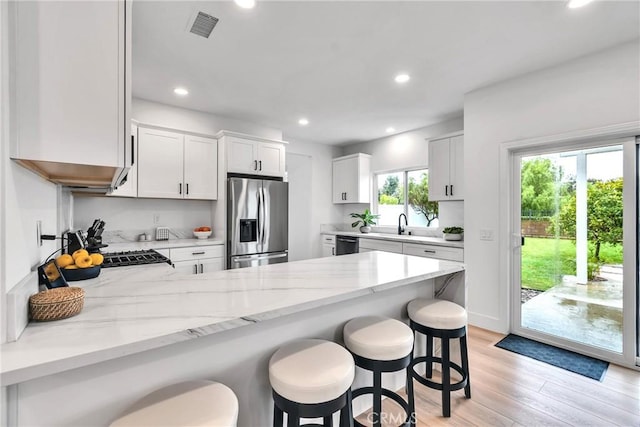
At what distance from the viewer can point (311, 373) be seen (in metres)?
1.10

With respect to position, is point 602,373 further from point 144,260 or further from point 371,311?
point 144,260

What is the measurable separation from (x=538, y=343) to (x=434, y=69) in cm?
284

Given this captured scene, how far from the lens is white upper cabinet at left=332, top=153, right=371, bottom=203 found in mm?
5348

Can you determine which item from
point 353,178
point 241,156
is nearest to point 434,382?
point 241,156

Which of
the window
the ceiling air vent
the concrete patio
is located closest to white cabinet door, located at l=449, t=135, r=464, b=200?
the window

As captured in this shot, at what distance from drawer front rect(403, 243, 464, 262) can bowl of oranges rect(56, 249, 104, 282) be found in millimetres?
3418

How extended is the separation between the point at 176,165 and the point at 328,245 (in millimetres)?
2936

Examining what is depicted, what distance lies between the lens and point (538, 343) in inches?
110

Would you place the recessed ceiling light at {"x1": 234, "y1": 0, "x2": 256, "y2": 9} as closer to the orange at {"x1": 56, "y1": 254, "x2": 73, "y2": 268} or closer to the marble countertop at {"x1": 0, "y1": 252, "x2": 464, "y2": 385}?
the marble countertop at {"x1": 0, "y1": 252, "x2": 464, "y2": 385}

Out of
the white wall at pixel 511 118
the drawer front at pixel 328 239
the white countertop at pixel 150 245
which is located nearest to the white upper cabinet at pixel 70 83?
the white countertop at pixel 150 245

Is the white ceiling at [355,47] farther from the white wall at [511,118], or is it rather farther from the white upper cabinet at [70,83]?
the white upper cabinet at [70,83]

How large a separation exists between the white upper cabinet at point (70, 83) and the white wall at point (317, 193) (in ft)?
14.1

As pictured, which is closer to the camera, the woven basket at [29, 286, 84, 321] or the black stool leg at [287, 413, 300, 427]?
the woven basket at [29, 286, 84, 321]

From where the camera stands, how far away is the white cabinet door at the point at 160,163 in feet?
11.2
